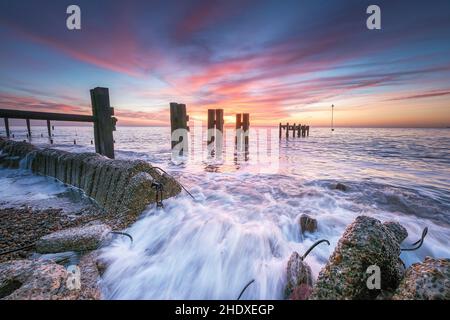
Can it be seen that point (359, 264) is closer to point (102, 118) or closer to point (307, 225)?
point (307, 225)

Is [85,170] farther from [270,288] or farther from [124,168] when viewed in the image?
[270,288]

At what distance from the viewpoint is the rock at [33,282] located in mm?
1521

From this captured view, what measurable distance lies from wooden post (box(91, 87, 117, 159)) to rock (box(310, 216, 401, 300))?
17.2 feet

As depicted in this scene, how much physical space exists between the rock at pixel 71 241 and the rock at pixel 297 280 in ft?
7.53

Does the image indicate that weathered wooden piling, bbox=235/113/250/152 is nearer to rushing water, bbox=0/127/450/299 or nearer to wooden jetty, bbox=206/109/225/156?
wooden jetty, bbox=206/109/225/156

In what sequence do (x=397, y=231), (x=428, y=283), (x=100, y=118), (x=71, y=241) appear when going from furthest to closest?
(x=100, y=118)
(x=397, y=231)
(x=71, y=241)
(x=428, y=283)

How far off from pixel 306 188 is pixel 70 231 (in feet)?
19.0

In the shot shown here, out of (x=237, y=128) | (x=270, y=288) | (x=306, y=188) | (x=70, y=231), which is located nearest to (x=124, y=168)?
(x=70, y=231)

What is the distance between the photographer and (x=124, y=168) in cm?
384

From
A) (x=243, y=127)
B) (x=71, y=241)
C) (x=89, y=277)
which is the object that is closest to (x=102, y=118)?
(x=71, y=241)

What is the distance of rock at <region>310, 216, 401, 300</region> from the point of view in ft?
5.23

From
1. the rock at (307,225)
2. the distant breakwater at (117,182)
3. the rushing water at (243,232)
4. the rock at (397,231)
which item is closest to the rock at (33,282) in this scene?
the rushing water at (243,232)

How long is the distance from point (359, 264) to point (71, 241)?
3044 millimetres

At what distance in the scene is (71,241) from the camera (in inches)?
99.2
